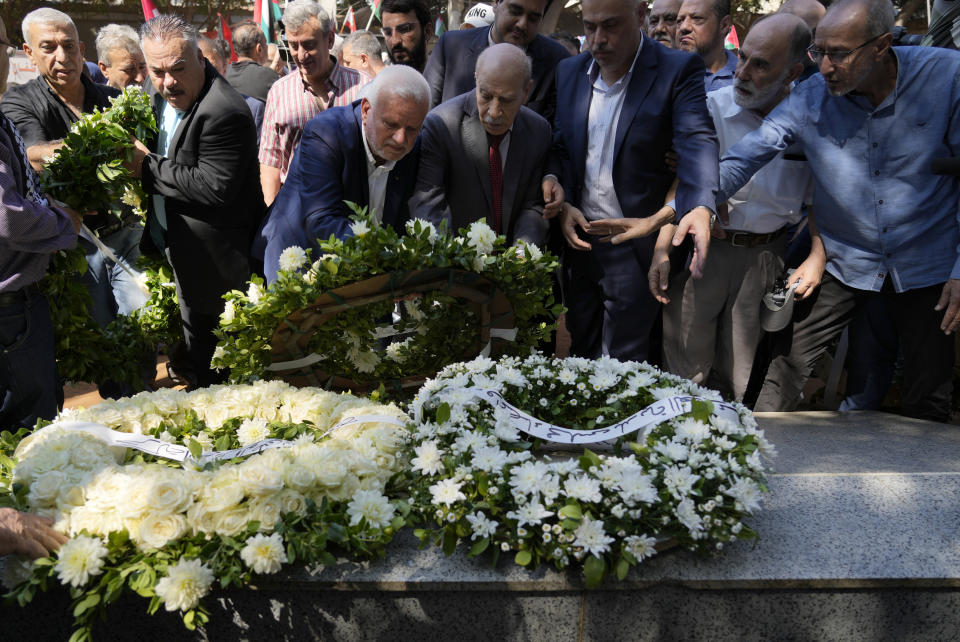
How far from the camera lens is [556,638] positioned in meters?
2.03

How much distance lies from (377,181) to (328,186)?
26cm

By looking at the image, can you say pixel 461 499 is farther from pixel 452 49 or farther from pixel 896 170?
pixel 452 49

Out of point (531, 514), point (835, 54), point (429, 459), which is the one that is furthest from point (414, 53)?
point (531, 514)

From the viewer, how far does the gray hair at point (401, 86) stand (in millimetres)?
3127

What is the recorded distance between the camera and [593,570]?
185 cm

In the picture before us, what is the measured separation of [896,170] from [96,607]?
344 centimetres

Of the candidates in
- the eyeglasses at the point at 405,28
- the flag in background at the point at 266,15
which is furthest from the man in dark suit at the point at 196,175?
the flag in background at the point at 266,15

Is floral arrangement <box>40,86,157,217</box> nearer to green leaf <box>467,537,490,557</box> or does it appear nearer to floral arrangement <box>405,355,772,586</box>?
floral arrangement <box>405,355,772,586</box>

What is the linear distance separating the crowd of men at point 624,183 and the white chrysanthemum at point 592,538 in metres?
1.61

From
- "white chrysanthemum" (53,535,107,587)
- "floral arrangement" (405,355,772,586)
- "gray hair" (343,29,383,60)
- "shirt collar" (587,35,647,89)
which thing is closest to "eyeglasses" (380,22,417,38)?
"gray hair" (343,29,383,60)

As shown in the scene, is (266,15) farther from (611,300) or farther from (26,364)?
(26,364)

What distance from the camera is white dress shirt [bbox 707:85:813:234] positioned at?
370 centimetres

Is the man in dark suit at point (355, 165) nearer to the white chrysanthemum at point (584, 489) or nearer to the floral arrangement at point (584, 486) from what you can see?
the floral arrangement at point (584, 486)

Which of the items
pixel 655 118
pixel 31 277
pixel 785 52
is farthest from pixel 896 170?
pixel 31 277
